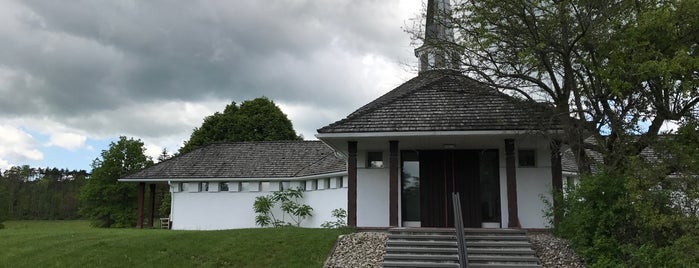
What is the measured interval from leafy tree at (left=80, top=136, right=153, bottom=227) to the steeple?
25491mm

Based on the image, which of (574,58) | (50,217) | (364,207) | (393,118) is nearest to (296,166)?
(364,207)

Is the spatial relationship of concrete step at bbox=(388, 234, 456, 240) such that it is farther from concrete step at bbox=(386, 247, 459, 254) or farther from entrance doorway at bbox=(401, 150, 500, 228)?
entrance doorway at bbox=(401, 150, 500, 228)

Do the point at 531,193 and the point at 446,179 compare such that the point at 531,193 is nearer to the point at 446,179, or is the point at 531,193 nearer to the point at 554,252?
the point at 446,179

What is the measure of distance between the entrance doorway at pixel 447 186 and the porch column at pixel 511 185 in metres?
1.39

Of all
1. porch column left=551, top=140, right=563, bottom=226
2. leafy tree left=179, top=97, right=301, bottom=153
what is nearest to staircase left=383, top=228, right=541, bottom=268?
porch column left=551, top=140, right=563, bottom=226

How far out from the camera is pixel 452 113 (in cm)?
1436

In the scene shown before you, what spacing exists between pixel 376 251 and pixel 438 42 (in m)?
5.49

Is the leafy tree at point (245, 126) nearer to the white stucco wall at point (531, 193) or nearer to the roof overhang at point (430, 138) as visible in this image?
the roof overhang at point (430, 138)

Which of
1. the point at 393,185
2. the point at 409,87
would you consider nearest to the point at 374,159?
the point at 393,185

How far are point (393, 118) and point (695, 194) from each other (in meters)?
7.18

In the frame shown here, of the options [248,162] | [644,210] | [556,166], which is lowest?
[644,210]

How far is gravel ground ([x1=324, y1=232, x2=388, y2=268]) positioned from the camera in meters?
10.7

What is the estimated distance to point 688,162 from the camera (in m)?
9.84

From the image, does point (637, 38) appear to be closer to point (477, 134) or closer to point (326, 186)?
point (477, 134)
